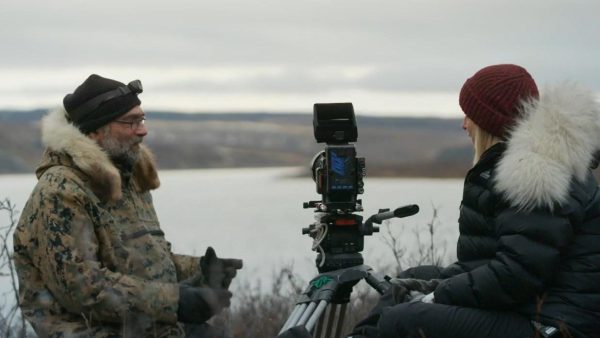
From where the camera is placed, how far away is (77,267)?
12.6ft

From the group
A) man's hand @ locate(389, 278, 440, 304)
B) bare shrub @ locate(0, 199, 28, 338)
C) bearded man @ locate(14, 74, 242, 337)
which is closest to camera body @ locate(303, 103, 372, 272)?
man's hand @ locate(389, 278, 440, 304)

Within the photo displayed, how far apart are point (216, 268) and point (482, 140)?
45.4 inches

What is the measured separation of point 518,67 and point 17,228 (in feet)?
6.47

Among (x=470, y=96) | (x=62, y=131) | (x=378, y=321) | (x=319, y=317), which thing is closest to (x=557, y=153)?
(x=470, y=96)

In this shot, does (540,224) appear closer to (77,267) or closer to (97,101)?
(77,267)

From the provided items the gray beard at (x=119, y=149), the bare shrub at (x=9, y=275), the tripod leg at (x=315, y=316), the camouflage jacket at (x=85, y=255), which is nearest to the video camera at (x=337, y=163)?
the tripod leg at (x=315, y=316)

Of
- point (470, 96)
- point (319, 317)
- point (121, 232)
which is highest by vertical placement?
point (470, 96)

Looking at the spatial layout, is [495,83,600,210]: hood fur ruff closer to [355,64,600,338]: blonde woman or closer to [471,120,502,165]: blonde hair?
[355,64,600,338]: blonde woman

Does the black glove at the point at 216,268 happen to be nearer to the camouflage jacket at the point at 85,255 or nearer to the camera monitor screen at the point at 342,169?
the camouflage jacket at the point at 85,255

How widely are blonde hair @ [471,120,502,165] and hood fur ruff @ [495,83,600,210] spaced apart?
15 centimetres

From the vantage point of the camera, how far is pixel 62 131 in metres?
4.17

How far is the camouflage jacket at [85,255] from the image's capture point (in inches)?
153

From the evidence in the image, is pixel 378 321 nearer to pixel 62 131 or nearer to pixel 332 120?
pixel 332 120

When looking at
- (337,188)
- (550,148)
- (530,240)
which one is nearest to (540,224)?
(530,240)
